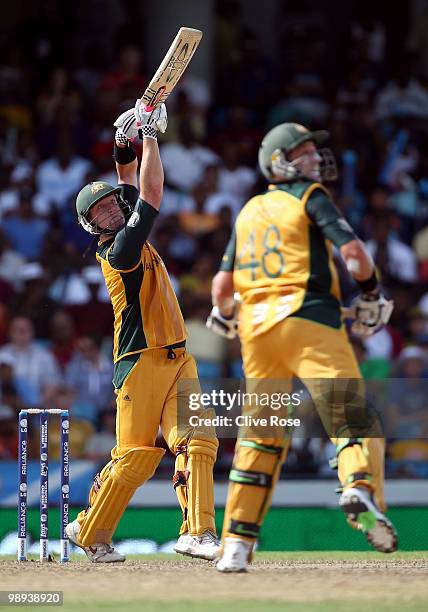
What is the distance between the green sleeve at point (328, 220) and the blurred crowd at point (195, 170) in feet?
14.0

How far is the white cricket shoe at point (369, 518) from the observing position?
6.09 m

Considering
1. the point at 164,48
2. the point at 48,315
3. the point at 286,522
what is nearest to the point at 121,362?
the point at 286,522

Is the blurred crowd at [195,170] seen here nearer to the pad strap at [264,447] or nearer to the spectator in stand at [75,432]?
the spectator in stand at [75,432]

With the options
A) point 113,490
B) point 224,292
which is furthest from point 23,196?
point 224,292

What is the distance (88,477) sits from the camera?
34.7 feet

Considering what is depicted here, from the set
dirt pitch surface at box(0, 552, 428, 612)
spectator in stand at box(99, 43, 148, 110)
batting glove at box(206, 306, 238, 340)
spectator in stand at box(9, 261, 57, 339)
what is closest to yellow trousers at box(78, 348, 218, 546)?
dirt pitch surface at box(0, 552, 428, 612)

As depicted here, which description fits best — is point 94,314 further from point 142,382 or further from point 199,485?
point 199,485

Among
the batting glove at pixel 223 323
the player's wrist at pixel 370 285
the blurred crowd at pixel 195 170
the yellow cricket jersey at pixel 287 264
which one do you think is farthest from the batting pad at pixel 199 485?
the blurred crowd at pixel 195 170

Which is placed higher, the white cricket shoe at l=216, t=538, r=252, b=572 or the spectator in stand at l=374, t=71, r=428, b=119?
the spectator in stand at l=374, t=71, r=428, b=119

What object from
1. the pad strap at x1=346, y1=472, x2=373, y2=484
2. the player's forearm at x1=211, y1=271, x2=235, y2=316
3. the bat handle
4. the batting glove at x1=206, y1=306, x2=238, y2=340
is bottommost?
the pad strap at x1=346, y1=472, x2=373, y2=484

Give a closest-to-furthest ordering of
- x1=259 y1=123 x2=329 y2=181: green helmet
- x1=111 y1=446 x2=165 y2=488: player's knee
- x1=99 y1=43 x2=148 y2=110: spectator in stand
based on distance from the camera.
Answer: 1. x1=259 y1=123 x2=329 y2=181: green helmet
2. x1=111 y1=446 x2=165 y2=488: player's knee
3. x1=99 y1=43 x2=148 y2=110: spectator in stand

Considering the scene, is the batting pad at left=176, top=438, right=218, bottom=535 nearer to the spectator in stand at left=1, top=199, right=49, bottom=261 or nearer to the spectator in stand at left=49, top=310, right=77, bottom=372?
the spectator in stand at left=49, top=310, right=77, bottom=372

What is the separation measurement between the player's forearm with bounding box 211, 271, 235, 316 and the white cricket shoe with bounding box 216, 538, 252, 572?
1.12 meters

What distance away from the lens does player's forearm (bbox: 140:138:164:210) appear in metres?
7.15
